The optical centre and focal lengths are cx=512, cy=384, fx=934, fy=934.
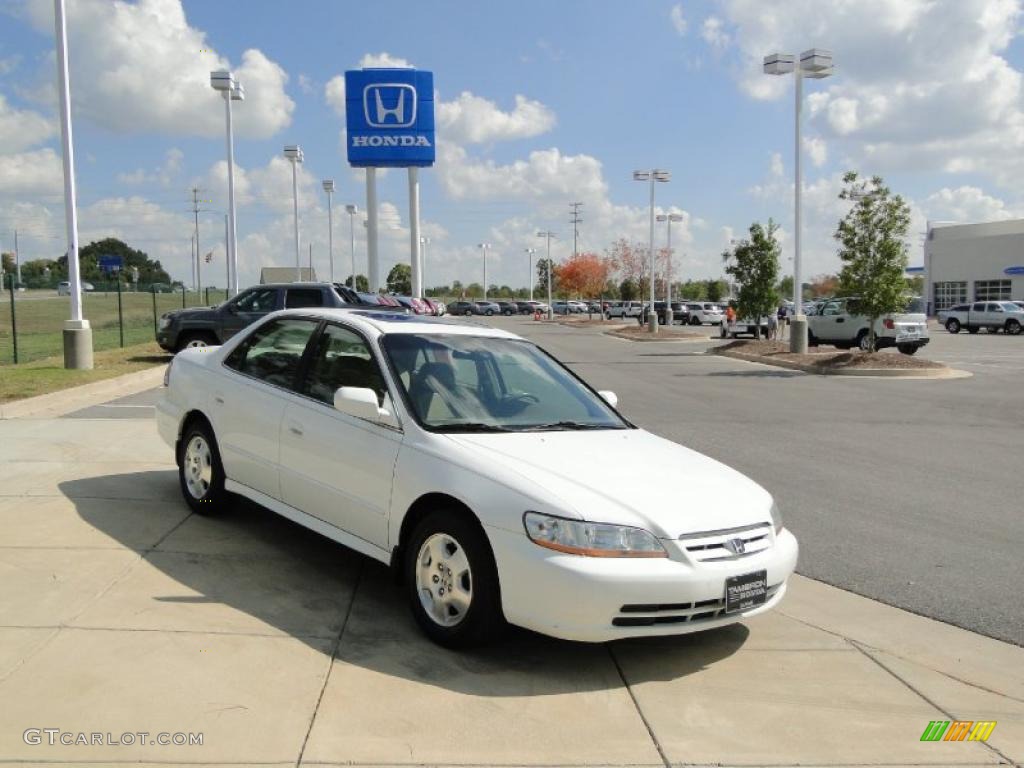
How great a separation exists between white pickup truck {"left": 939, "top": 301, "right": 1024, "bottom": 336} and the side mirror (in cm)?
4682

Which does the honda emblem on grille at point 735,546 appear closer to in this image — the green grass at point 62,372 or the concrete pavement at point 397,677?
the concrete pavement at point 397,677

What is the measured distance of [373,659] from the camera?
4309 mm

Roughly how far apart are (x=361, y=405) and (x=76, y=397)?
10153 millimetres

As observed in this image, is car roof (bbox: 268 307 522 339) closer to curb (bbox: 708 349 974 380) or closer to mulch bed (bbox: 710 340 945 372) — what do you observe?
curb (bbox: 708 349 974 380)

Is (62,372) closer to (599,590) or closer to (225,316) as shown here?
(225,316)

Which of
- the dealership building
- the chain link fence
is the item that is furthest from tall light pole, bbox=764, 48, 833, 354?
the dealership building

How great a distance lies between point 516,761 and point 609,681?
86 cm

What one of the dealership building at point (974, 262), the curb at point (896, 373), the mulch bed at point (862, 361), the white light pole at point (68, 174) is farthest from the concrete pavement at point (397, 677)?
the dealership building at point (974, 262)

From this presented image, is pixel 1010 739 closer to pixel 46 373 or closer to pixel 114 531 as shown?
pixel 114 531

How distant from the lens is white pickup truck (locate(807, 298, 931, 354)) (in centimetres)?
2566

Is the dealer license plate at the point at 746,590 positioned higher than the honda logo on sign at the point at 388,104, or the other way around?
the honda logo on sign at the point at 388,104

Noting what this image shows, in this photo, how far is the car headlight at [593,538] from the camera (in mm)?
4031

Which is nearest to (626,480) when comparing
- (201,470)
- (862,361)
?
(201,470)

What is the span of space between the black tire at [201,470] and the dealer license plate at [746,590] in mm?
3670
